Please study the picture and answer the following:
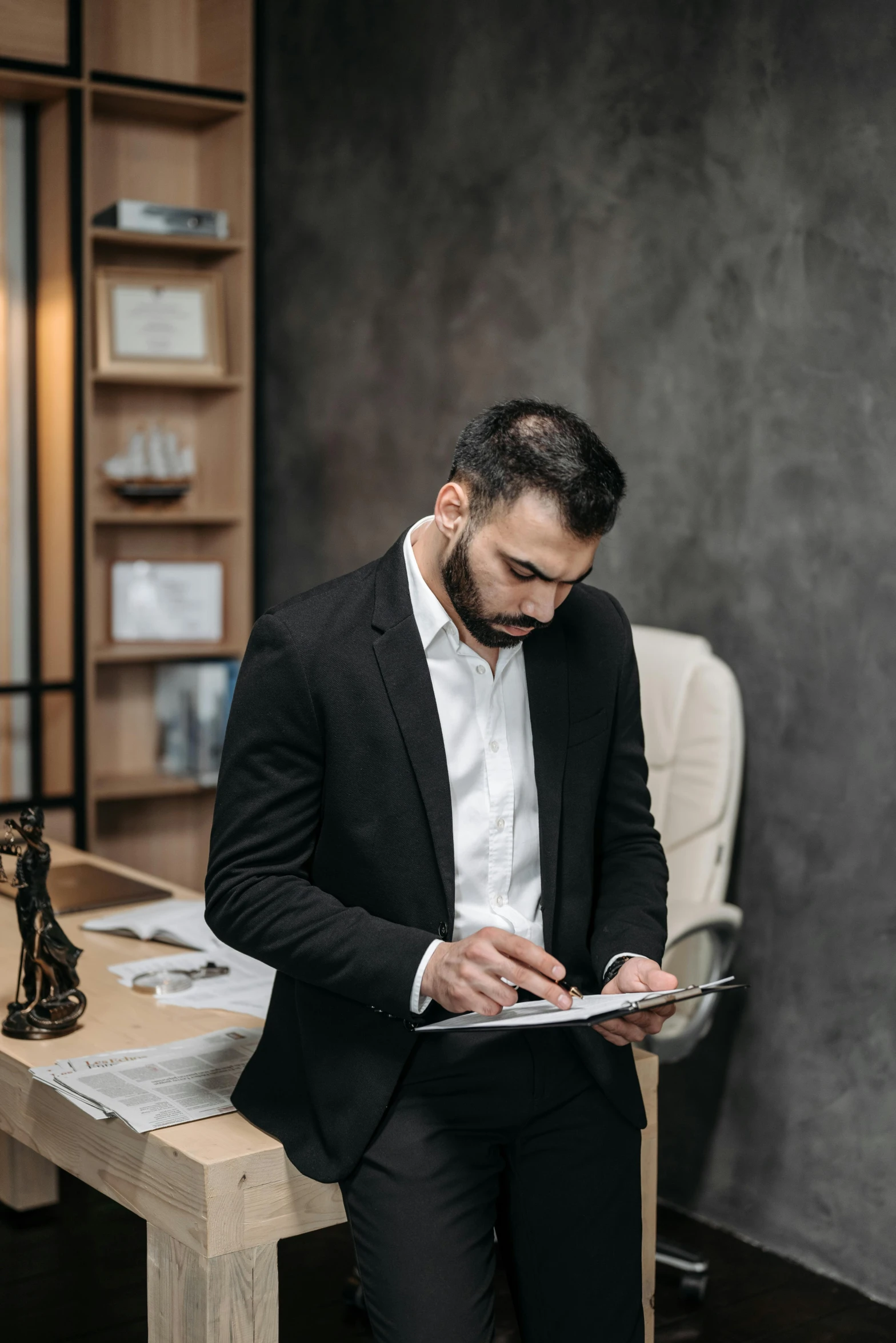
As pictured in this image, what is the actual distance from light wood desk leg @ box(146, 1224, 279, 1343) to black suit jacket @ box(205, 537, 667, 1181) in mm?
130

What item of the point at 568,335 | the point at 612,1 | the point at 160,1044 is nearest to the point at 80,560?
the point at 568,335

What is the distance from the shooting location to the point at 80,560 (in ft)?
13.4

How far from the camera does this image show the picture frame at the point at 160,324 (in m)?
4.08

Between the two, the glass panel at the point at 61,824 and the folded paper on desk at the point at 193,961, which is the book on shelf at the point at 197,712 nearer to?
the glass panel at the point at 61,824

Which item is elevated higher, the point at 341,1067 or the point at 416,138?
the point at 416,138

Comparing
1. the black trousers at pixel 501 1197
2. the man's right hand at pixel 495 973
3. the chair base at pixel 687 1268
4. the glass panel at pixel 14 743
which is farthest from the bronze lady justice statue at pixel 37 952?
the glass panel at pixel 14 743

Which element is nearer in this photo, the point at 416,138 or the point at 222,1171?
the point at 222,1171

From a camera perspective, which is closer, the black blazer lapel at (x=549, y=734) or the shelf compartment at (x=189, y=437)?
the black blazer lapel at (x=549, y=734)

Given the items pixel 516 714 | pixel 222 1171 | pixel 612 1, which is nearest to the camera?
pixel 222 1171

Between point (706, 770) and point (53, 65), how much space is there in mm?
2741

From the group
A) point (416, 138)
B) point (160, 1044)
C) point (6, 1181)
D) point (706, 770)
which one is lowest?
point (6, 1181)

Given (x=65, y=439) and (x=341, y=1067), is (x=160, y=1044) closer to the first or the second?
(x=341, y=1067)

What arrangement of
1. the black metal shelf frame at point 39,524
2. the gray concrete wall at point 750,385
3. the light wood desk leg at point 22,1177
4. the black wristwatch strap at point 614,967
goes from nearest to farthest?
the black wristwatch strap at point 614,967 → the gray concrete wall at point 750,385 → the light wood desk leg at point 22,1177 → the black metal shelf frame at point 39,524

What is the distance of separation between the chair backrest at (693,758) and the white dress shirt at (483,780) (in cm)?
90
